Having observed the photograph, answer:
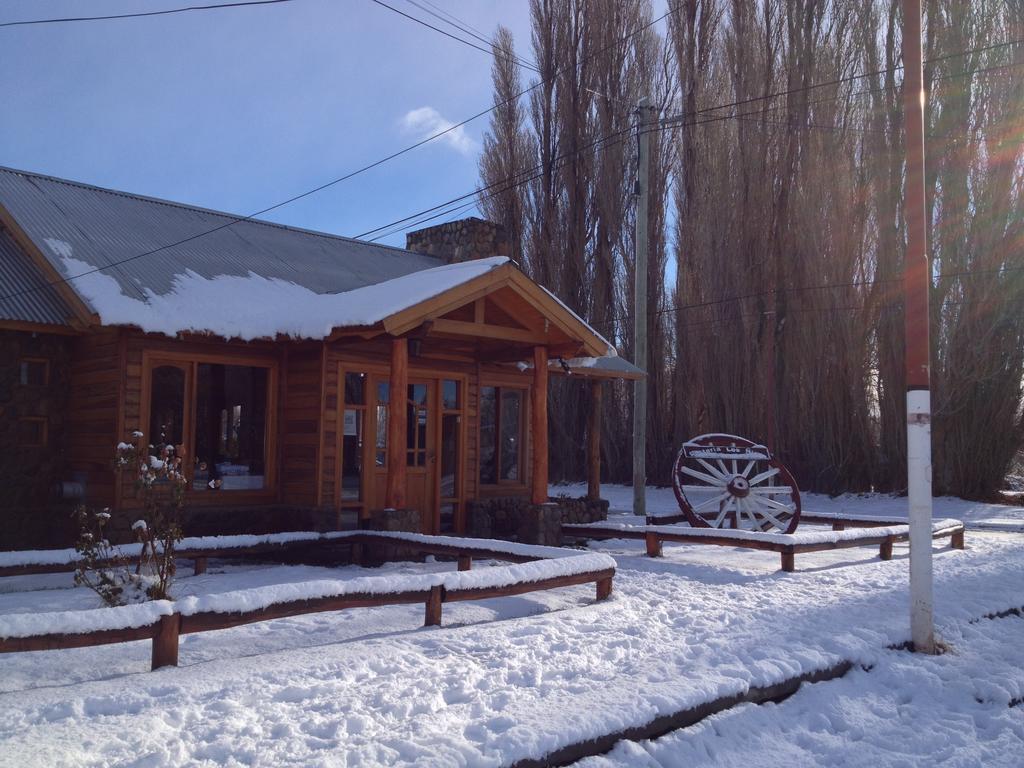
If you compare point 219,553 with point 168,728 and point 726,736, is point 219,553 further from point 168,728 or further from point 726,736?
point 726,736

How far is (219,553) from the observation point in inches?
334

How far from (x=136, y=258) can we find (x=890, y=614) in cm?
1000

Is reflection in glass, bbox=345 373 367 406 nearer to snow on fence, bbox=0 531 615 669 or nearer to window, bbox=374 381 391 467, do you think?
window, bbox=374 381 391 467

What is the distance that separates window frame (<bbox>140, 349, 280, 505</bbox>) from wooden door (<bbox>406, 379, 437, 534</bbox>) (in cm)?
190

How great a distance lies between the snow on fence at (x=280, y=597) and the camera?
4.51m

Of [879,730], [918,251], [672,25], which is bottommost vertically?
[879,730]

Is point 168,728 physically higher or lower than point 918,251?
lower

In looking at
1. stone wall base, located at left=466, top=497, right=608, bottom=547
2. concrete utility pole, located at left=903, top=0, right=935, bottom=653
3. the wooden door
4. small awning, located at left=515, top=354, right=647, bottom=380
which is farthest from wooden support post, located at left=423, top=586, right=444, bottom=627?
small awning, located at left=515, top=354, right=647, bottom=380

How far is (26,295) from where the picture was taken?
10.4 metres

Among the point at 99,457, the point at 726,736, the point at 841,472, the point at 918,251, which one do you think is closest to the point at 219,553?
the point at 99,457

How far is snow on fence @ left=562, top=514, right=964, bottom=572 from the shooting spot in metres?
9.54

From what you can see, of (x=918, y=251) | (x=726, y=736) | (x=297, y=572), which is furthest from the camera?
(x=297, y=572)

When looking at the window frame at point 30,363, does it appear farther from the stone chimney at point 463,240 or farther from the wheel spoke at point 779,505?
the wheel spoke at point 779,505

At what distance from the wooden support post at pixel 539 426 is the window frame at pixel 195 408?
3.53m
